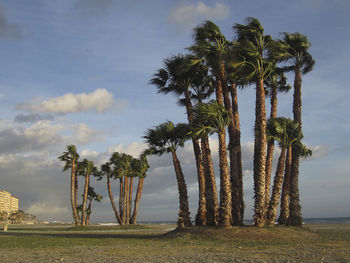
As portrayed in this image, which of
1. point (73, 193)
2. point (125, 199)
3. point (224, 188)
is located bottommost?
point (125, 199)

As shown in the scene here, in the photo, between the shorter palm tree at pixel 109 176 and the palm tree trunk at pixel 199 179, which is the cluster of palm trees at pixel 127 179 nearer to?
the shorter palm tree at pixel 109 176

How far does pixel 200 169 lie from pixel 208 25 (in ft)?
37.4

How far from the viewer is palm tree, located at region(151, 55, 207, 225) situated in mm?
27633

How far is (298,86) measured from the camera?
28859 mm

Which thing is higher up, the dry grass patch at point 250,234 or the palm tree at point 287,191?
the palm tree at point 287,191

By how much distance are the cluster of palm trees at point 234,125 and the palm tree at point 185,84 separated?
2.9 inches

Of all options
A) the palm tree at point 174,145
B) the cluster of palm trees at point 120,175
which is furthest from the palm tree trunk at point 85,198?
the palm tree at point 174,145

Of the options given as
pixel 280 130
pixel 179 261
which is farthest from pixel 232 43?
pixel 179 261

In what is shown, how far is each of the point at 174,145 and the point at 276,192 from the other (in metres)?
8.79

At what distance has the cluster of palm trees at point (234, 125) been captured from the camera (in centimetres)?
2541

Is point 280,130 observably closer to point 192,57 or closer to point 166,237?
point 192,57

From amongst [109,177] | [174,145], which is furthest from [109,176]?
[174,145]

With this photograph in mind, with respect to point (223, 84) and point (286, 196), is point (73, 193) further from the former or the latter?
point (286, 196)

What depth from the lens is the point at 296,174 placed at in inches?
1077
